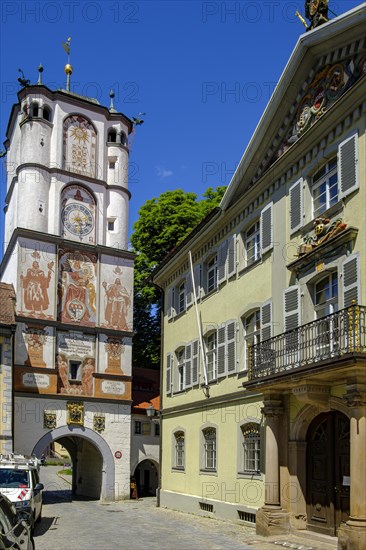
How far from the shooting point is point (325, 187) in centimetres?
1731

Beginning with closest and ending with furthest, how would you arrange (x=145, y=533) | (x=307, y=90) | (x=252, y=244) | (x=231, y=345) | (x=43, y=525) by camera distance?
(x=307, y=90), (x=145, y=533), (x=43, y=525), (x=252, y=244), (x=231, y=345)

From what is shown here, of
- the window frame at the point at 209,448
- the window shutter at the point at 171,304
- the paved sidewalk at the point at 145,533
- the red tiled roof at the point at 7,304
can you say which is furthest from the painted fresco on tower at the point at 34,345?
the window frame at the point at 209,448

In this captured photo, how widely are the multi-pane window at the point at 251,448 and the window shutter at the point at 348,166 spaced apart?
24.8ft

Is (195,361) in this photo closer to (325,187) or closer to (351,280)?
(325,187)

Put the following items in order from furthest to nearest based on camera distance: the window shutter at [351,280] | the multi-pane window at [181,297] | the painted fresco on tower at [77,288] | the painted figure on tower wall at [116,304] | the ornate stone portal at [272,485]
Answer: the painted figure on tower wall at [116,304]
the painted fresco on tower at [77,288]
the multi-pane window at [181,297]
the ornate stone portal at [272,485]
the window shutter at [351,280]

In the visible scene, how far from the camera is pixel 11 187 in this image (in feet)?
125

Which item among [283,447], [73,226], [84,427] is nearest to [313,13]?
[283,447]

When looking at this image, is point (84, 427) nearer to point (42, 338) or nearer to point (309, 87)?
point (42, 338)

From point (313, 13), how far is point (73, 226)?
20153 millimetres

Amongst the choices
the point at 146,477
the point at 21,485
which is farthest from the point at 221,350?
the point at 146,477

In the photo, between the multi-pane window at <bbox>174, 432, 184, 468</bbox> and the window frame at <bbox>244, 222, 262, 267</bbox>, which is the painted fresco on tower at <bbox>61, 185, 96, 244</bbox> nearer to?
the multi-pane window at <bbox>174, 432, 184, 468</bbox>

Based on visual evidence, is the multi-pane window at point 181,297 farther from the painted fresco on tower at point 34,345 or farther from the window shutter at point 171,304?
the painted fresco on tower at point 34,345

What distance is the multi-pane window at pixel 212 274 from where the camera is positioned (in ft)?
80.7

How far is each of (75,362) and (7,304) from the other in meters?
4.65
